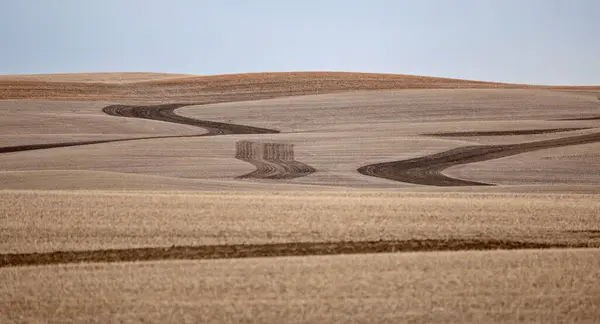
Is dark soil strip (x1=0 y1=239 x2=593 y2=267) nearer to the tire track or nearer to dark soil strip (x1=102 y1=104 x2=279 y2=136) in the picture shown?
the tire track

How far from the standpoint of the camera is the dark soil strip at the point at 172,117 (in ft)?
123

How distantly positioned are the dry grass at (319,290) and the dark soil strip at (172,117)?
1078 inches

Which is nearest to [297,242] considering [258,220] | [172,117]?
[258,220]

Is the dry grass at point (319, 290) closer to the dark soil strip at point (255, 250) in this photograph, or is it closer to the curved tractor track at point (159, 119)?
the dark soil strip at point (255, 250)

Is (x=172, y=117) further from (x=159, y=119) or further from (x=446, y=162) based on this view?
(x=446, y=162)

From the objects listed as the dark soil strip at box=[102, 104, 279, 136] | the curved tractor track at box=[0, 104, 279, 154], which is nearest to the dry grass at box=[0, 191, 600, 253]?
the curved tractor track at box=[0, 104, 279, 154]

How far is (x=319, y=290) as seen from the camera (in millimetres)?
8219

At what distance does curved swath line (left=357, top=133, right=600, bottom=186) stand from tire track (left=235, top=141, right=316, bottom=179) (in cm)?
188

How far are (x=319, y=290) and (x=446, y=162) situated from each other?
753 inches

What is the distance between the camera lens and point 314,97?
47.3 meters

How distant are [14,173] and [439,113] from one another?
2438 centimetres

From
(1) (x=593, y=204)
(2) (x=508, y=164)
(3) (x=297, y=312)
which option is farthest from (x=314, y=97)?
(3) (x=297, y=312)

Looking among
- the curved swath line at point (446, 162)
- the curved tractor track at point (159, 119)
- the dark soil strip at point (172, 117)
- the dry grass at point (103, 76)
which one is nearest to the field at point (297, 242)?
the curved swath line at point (446, 162)

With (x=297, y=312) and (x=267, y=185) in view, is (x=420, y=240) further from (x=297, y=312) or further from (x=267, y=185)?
(x=267, y=185)
